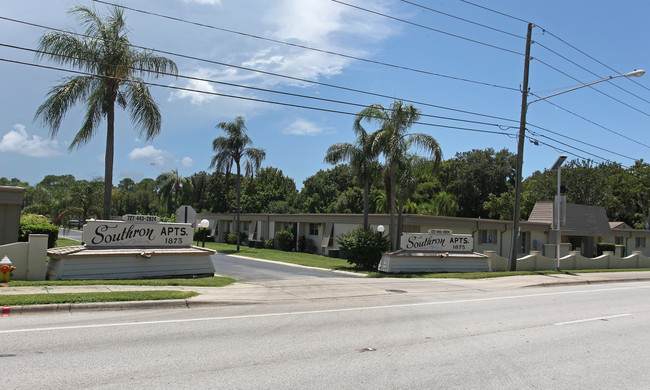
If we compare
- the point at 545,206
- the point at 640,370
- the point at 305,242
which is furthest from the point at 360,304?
the point at 545,206

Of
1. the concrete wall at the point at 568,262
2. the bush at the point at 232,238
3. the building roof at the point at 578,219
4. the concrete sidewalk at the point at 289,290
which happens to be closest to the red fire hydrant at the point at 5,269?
the concrete sidewalk at the point at 289,290

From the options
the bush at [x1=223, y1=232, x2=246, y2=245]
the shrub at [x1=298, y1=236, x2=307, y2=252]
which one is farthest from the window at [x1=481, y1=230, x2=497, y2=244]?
the bush at [x1=223, y1=232, x2=246, y2=245]

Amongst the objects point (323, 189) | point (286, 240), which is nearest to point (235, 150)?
point (286, 240)

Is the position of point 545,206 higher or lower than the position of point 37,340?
higher

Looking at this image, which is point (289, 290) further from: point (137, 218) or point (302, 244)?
point (302, 244)

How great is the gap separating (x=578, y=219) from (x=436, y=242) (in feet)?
65.5

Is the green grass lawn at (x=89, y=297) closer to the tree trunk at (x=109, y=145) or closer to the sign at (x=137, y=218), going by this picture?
the sign at (x=137, y=218)

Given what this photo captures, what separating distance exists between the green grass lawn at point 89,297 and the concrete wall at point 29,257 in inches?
122

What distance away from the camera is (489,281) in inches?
752

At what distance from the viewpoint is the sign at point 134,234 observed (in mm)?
14328

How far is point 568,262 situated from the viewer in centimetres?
2612

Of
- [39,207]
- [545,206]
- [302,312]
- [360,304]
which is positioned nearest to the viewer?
[302,312]

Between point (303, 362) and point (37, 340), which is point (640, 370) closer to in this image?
point (303, 362)

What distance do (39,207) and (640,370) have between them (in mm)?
51213
